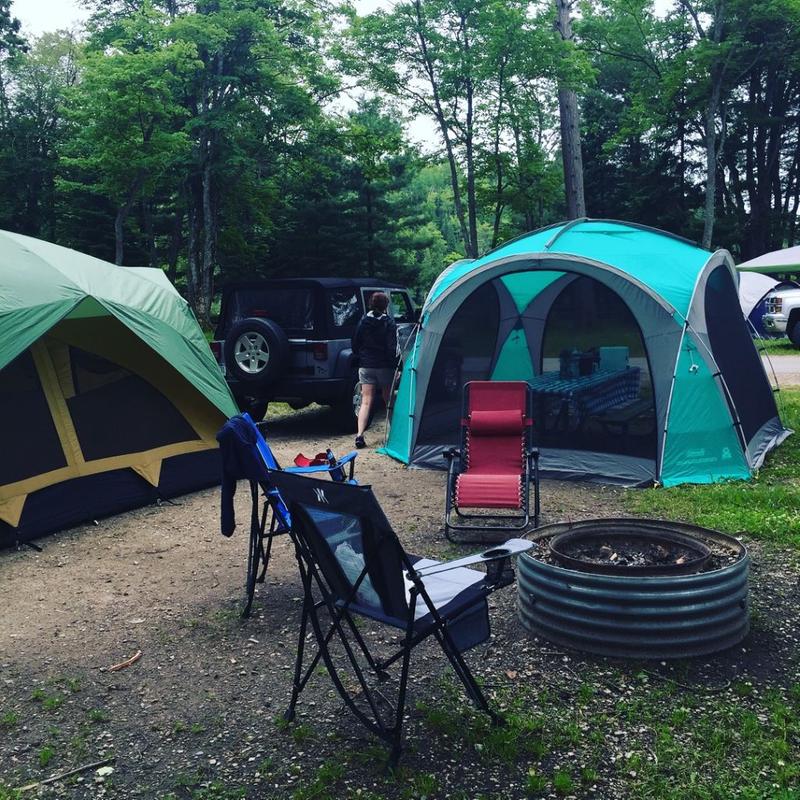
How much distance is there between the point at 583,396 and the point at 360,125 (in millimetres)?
16813

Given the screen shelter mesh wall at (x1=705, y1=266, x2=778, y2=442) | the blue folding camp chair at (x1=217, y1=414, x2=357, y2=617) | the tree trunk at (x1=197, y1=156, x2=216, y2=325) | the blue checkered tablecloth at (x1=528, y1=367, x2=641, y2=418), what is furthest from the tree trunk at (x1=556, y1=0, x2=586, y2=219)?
the blue folding camp chair at (x1=217, y1=414, x2=357, y2=617)

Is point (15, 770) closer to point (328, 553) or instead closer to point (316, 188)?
point (328, 553)

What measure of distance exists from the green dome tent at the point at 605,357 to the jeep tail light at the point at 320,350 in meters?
1.25

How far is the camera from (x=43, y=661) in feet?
12.7

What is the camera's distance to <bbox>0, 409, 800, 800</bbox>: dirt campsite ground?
2838 mm

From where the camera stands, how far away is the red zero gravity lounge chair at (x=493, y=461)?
557cm

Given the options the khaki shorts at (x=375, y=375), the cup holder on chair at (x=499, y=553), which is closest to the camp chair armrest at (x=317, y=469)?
the cup holder on chair at (x=499, y=553)

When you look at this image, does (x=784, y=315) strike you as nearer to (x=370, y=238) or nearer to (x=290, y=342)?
(x=370, y=238)

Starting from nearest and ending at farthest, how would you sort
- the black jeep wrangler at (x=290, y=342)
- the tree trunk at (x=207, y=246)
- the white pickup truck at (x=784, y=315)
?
the black jeep wrangler at (x=290, y=342) < the white pickup truck at (x=784, y=315) < the tree trunk at (x=207, y=246)

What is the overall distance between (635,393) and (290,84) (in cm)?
1678

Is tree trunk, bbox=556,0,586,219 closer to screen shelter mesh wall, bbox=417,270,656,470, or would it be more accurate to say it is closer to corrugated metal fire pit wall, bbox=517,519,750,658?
screen shelter mesh wall, bbox=417,270,656,470

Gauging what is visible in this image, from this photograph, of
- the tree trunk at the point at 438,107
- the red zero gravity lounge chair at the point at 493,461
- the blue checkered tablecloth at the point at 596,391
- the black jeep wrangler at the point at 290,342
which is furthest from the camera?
the tree trunk at the point at 438,107

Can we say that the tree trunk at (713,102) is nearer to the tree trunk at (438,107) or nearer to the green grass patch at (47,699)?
the tree trunk at (438,107)

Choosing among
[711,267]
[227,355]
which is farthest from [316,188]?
[711,267]
